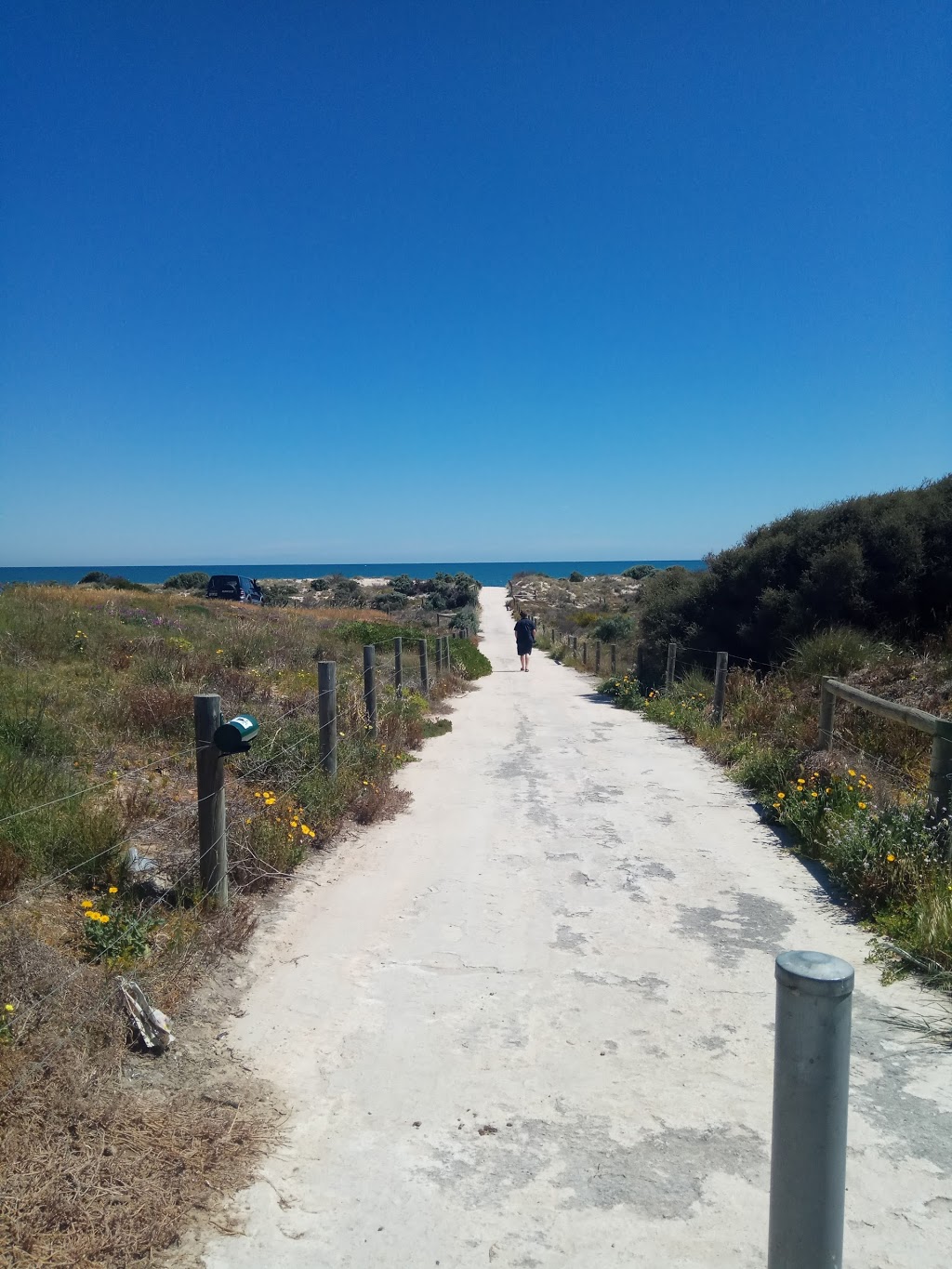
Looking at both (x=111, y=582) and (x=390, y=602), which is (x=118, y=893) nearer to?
(x=111, y=582)

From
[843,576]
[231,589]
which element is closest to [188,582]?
[231,589]

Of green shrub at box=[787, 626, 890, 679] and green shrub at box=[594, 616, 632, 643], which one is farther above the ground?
→ green shrub at box=[787, 626, 890, 679]

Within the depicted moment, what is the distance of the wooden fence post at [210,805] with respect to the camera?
208 inches

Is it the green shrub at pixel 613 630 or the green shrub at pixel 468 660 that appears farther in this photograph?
the green shrub at pixel 613 630

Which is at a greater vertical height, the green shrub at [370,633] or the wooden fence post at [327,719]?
the wooden fence post at [327,719]

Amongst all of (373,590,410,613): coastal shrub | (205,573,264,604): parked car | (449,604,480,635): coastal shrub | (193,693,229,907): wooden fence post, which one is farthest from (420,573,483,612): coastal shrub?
(193,693,229,907): wooden fence post

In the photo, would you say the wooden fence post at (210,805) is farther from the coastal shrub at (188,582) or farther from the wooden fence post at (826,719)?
the coastal shrub at (188,582)

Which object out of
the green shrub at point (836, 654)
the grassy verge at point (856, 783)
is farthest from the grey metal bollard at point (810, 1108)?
the green shrub at point (836, 654)

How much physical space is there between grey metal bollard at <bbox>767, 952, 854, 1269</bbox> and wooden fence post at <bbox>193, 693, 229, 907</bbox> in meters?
3.88

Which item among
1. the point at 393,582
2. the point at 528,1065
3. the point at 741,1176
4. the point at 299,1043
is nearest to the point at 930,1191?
the point at 741,1176

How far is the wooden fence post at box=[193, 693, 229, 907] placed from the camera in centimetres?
528

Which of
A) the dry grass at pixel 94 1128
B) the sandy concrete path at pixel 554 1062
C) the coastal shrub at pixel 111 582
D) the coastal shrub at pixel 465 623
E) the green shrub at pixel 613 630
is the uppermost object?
the coastal shrub at pixel 111 582

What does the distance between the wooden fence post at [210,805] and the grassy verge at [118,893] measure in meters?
0.12

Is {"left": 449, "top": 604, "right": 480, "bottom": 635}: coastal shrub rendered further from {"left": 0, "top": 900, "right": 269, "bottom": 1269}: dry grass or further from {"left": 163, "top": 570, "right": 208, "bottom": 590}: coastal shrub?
{"left": 0, "top": 900, "right": 269, "bottom": 1269}: dry grass
